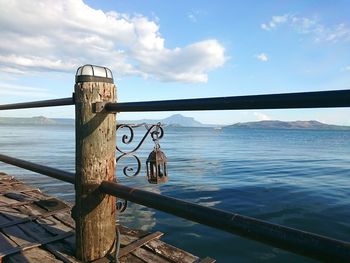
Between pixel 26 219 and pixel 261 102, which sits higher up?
pixel 261 102

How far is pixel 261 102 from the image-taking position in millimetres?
1393

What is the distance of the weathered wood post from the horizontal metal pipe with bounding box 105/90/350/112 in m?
0.43

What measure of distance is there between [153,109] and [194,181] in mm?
11061

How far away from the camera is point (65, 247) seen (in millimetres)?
2615

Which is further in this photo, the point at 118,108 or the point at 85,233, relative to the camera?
the point at 85,233

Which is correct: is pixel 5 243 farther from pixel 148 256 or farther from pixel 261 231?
pixel 261 231

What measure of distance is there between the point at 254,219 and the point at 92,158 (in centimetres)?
125

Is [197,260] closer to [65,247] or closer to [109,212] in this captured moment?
[109,212]

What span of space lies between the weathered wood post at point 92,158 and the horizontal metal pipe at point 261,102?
43 centimetres

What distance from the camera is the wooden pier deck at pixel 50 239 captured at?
96.7 inches

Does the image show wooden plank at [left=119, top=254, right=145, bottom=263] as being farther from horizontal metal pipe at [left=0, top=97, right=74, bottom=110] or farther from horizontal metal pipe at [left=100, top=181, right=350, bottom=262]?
horizontal metal pipe at [left=0, top=97, right=74, bottom=110]

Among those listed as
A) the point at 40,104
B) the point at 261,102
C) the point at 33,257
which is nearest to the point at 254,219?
the point at 261,102

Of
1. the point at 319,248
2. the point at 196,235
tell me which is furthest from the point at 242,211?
the point at 319,248

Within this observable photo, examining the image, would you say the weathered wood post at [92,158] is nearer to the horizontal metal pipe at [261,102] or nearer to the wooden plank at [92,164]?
the wooden plank at [92,164]
